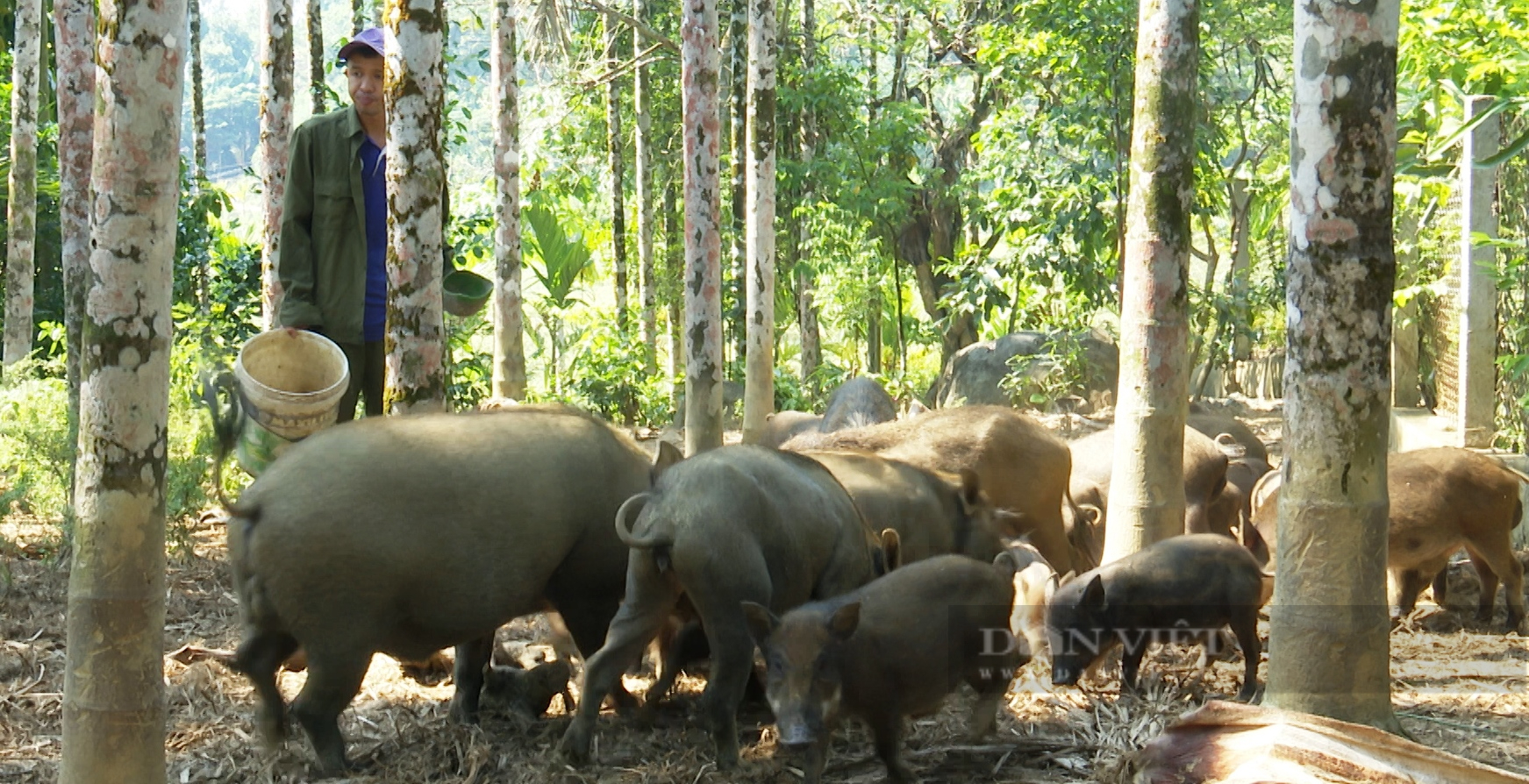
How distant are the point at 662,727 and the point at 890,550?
45.3 inches

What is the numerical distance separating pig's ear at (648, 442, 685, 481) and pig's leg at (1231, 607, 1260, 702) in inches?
93.0

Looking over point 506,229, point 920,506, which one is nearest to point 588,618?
point 920,506

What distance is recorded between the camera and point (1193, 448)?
8.34 meters

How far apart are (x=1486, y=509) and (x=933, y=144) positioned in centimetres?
1692

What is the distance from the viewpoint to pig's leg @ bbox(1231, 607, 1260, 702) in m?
5.89

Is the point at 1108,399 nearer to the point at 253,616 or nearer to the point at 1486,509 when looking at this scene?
the point at 1486,509

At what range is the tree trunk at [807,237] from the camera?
1988 centimetres

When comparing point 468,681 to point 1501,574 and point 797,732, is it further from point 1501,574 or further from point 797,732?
point 1501,574

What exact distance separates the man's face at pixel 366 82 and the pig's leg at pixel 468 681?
2.84m

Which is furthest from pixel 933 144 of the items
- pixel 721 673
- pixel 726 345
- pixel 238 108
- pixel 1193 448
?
pixel 238 108

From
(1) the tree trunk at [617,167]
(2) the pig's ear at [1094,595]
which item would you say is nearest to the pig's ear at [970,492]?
(2) the pig's ear at [1094,595]

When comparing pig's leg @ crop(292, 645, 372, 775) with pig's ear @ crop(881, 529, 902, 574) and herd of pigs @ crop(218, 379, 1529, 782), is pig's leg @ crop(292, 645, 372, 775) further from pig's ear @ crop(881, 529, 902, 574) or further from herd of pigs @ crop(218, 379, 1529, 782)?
pig's ear @ crop(881, 529, 902, 574)

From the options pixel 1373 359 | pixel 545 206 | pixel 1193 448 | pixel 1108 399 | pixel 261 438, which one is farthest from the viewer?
pixel 545 206

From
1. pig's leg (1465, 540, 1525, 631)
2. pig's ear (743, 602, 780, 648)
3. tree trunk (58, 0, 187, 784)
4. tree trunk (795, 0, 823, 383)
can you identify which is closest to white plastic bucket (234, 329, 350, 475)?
tree trunk (58, 0, 187, 784)
